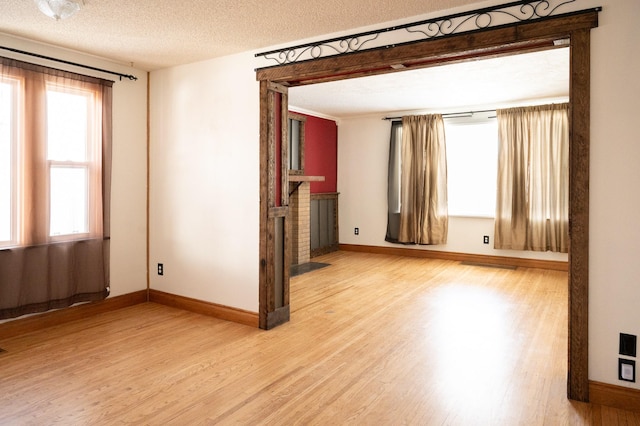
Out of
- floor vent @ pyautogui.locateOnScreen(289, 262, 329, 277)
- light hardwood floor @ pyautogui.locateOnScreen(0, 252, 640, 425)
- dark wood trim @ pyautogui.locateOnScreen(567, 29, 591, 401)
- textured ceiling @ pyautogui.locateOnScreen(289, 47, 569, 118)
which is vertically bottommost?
light hardwood floor @ pyautogui.locateOnScreen(0, 252, 640, 425)

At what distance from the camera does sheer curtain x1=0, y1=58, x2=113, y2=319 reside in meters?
3.46

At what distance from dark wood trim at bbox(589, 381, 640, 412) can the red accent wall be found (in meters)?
5.36

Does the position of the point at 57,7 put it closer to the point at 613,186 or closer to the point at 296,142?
the point at 613,186

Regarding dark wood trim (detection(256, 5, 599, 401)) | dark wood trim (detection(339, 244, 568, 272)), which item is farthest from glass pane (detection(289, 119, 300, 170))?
dark wood trim (detection(256, 5, 599, 401))

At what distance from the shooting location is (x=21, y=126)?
3469mm

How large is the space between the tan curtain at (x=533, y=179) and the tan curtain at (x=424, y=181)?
2.95 ft

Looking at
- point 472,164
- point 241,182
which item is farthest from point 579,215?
point 472,164

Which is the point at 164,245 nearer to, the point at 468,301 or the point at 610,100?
the point at 468,301

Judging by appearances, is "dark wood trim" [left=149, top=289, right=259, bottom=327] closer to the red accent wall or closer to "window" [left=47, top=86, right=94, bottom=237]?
"window" [left=47, top=86, right=94, bottom=237]

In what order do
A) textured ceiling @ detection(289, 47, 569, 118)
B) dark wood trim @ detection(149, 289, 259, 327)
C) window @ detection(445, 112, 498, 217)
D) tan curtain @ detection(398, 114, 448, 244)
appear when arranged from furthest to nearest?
tan curtain @ detection(398, 114, 448, 244)
window @ detection(445, 112, 498, 217)
textured ceiling @ detection(289, 47, 569, 118)
dark wood trim @ detection(149, 289, 259, 327)

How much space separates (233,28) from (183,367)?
2.48 meters

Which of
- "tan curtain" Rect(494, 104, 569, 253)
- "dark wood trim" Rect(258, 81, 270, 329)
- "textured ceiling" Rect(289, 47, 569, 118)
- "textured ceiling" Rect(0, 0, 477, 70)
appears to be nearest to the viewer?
"textured ceiling" Rect(0, 0, 477, 70)

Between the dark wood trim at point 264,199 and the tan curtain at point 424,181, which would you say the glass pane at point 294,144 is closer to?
the tan curtain at point 424,181

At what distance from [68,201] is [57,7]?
6.12 feet
